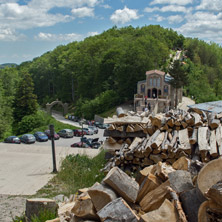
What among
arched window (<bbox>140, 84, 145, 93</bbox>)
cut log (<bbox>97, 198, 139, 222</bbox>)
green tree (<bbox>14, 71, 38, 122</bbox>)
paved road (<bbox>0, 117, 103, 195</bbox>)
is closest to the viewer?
cut log (<bbox>97, 198, 139, 222</bbox>)

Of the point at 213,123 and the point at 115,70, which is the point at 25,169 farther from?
the point at 115,70

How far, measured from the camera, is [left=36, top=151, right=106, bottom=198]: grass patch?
10281 millimetres

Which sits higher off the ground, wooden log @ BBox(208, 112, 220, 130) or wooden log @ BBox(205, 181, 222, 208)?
wooden log @ BBox(208, 112, 220, 130)

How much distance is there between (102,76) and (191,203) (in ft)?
191

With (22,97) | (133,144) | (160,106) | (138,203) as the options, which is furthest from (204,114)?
(22,97)

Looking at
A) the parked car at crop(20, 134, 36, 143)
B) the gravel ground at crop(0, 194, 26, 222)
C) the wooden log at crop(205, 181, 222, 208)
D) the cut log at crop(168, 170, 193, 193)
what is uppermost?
the wooden log at crop(205, 181, 222, 208)

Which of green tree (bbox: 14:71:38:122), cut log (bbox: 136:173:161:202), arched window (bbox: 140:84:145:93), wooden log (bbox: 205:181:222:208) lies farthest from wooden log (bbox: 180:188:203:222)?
green tree (bbox: 14:71:38:122)

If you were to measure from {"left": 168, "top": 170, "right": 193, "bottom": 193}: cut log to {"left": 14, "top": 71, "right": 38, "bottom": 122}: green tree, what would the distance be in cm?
4930

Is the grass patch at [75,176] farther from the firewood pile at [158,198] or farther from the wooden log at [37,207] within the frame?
the firewood pile at [158,198]

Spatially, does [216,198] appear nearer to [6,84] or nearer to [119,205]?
[119,205]

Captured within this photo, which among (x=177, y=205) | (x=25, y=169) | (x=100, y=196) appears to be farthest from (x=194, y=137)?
(x=25, y=169)

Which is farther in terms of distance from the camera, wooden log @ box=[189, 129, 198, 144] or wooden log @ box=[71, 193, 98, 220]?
wooden log @ box=[189, 129, 198, 144]

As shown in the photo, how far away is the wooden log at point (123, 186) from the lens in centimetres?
538

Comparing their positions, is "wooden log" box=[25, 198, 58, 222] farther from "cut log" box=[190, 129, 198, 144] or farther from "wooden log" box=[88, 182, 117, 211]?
"cut log" box=[190, 129, 198, 144]
